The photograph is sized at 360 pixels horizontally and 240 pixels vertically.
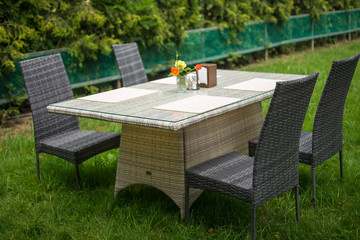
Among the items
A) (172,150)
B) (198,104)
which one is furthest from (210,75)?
(172,150)

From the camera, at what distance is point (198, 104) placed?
3.08 m

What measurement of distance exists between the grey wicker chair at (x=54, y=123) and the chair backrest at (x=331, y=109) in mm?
1652

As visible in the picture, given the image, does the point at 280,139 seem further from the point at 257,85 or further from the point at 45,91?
the point at 45,91

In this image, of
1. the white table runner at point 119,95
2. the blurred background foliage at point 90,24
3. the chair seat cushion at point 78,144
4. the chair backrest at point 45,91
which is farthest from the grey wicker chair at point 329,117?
the blurred background foliage at point 90,24

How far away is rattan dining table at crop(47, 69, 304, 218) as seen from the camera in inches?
116

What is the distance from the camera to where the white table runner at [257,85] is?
11.6ft

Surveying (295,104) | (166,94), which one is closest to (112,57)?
(166,94)

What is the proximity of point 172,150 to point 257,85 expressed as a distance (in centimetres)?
96

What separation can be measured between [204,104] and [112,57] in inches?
163

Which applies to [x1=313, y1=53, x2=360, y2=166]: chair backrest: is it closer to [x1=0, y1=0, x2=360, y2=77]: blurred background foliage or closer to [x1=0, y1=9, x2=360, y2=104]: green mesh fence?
[x1=0, y1=0, x2=360, y2=77]: blurred background foliage

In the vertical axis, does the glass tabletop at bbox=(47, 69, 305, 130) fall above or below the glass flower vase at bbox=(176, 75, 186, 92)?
below

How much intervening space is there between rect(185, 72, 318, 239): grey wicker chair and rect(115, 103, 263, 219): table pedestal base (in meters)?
0.19

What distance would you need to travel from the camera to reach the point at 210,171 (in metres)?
2.93

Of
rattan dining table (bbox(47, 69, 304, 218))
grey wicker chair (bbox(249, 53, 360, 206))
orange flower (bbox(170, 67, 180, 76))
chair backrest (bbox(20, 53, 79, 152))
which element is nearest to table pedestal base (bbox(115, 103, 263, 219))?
rattan dining table (bbox(47, 69, 304, 218))
